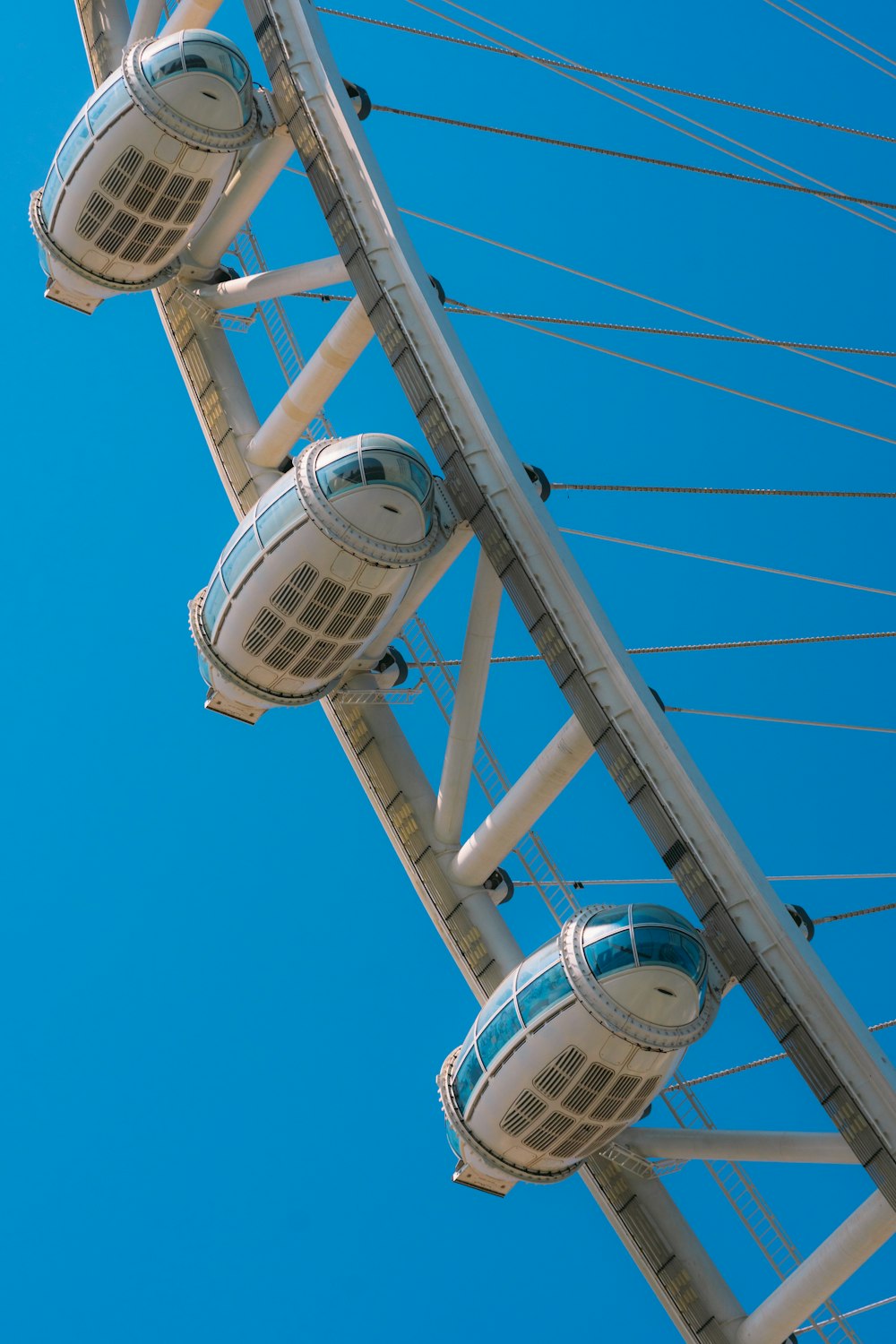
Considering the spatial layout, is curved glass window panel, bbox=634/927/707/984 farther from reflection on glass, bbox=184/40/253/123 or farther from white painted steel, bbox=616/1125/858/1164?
reflection on glass, bbox=184/40/253/123

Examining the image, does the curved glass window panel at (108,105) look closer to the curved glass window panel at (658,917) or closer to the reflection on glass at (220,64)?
the reflection on glass at (220,64)

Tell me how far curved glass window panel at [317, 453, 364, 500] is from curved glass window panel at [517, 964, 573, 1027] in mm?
5365

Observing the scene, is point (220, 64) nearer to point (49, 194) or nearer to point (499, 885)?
point (49, 194)

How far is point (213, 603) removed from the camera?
2241 centimetres

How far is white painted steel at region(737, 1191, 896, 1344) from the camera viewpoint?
19438mm

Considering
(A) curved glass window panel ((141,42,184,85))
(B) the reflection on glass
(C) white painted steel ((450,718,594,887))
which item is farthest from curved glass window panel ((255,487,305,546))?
(A) curved glass window panel ((141,42,184,85))

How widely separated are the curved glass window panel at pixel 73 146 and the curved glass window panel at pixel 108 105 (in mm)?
128

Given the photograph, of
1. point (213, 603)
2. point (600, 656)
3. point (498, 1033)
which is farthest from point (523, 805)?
point (213, 603)

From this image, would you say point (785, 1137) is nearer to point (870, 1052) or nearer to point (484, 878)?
point (870, 1052)

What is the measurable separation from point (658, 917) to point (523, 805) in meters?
3.22

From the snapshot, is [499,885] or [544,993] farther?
[499,885]

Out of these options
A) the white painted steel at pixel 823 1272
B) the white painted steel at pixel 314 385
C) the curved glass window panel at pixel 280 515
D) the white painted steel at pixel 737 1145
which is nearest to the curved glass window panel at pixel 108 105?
the white painted steel at pixel 314 385

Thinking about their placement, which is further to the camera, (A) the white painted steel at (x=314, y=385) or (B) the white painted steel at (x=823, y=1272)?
(A) the white painted steel at (x=314, y=385)

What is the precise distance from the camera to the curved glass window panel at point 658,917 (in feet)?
63.8
